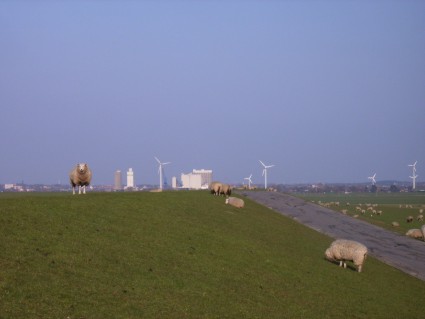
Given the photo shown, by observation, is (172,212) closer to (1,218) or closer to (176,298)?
(1,218)

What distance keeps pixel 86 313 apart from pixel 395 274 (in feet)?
87.3

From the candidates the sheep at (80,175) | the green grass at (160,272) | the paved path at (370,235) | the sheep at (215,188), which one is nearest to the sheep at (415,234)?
the paved path at (370,235)

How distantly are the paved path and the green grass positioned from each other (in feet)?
18.9

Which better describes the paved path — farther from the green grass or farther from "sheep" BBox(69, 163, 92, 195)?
"sheep" BBox(69, 163, 92, 195)

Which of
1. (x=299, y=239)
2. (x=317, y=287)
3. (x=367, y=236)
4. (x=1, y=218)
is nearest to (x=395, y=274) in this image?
(x=299, y=239)

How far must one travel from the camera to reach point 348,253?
35969mm

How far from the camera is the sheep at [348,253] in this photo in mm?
35500

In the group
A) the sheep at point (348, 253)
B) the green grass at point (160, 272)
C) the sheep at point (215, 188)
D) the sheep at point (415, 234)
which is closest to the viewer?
the green grass at point (160, 272)

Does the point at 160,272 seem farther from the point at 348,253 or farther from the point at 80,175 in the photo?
the point at 80,175

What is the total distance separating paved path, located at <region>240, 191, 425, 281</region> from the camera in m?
45.5

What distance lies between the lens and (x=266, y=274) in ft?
92.8

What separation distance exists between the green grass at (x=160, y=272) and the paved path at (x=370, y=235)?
5770 millimetres

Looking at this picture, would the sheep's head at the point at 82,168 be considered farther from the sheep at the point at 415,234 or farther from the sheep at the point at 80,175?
the sheep at the point at 415,234

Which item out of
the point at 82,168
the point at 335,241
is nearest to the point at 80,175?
the point at 82,168
